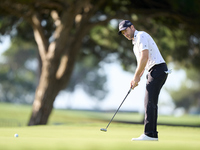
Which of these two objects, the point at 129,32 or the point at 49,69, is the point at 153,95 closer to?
the point at 129,32

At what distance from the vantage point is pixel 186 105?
55.9 meters

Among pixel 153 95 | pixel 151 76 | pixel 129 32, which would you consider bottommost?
pixel 153 95

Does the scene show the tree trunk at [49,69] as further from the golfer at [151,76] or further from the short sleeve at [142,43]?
the short sleeve at [142,43]

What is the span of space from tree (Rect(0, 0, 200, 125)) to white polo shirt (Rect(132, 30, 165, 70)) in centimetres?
983

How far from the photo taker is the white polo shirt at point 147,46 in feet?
20.0

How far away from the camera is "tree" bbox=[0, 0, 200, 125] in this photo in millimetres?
16469

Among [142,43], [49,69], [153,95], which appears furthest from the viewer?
[49,69]

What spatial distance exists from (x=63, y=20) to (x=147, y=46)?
1093cm

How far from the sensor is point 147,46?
6.11 m

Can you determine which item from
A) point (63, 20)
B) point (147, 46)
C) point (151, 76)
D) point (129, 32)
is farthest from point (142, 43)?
point (63, 20)

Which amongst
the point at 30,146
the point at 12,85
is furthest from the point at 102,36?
the point at 12,85

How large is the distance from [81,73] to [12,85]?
39.4 ft

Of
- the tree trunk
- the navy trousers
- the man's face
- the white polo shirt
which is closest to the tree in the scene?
the tree trunk

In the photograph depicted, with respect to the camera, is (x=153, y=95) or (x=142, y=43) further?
(x=153, y=95)
